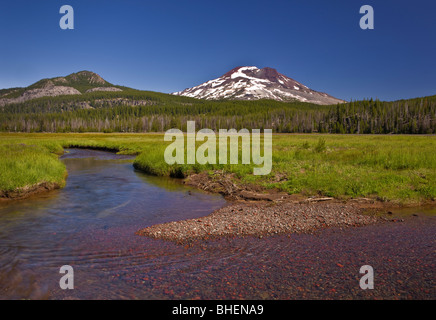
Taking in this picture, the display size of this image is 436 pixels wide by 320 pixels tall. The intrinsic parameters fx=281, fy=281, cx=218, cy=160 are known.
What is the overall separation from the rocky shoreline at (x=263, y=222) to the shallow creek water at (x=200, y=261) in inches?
22.3

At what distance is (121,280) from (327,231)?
25.9ft

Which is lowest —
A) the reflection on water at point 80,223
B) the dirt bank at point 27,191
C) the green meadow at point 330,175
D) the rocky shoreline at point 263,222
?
the reflection on water at point 80,223

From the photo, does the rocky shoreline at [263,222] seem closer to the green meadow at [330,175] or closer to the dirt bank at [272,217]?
the dirt bank at [272,217]

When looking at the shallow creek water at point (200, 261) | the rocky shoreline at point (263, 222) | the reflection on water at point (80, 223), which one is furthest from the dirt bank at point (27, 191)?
the rocky shoreline at point (263, 222)

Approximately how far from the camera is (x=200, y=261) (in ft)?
28.3

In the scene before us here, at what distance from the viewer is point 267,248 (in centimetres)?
956

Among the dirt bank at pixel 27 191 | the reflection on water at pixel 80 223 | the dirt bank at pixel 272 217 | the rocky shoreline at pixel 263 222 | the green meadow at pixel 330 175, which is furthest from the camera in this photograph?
the dirt bank at pixel 27 191

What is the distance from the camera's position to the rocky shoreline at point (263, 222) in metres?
10.8

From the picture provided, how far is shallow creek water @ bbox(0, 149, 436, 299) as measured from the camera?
699 centimetres

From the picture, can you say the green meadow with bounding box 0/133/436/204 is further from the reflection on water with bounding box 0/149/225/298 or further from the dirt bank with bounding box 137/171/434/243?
the reflection on water with bounding box 0/149/225/298

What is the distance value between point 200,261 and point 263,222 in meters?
4.08

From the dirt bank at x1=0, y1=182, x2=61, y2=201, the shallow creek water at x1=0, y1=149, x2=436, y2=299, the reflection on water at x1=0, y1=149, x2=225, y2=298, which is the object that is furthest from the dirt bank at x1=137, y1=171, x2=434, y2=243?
the dirt bank at x1=0, y1=182, x2=61, y2=201

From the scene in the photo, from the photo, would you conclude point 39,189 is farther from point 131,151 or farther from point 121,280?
point 131,151
